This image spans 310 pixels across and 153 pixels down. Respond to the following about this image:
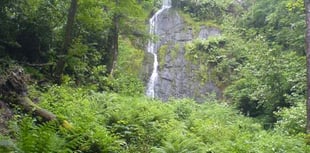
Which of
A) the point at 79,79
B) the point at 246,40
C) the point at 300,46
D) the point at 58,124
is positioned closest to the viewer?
the point at 58,124

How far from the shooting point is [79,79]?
13.7 meters

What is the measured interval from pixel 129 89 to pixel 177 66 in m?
8.84

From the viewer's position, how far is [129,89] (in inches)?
620

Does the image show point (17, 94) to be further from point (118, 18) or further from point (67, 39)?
point (118, 18)

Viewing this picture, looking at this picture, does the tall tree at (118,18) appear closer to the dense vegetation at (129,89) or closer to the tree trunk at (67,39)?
the dense vegetation at (129,89)

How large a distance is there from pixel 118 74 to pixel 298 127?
343 inches

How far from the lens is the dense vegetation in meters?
7.17

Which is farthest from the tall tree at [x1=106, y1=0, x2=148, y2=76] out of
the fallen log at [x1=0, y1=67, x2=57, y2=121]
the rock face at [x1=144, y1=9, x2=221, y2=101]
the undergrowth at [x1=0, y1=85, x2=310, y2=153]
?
the fallen log at [x1=0, y1=67, x2=57, y2=121]

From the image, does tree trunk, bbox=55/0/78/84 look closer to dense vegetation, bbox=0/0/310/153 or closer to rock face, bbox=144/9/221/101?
dense vegetation, bbox=0/0/310/153

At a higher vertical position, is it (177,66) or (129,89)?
(177,66)

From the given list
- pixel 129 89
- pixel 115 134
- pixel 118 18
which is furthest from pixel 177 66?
pixel 115 134

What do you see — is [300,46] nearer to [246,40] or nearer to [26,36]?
[246,40]

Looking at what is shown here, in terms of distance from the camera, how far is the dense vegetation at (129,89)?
717cm

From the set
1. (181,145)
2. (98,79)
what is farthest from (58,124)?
(98,79)
